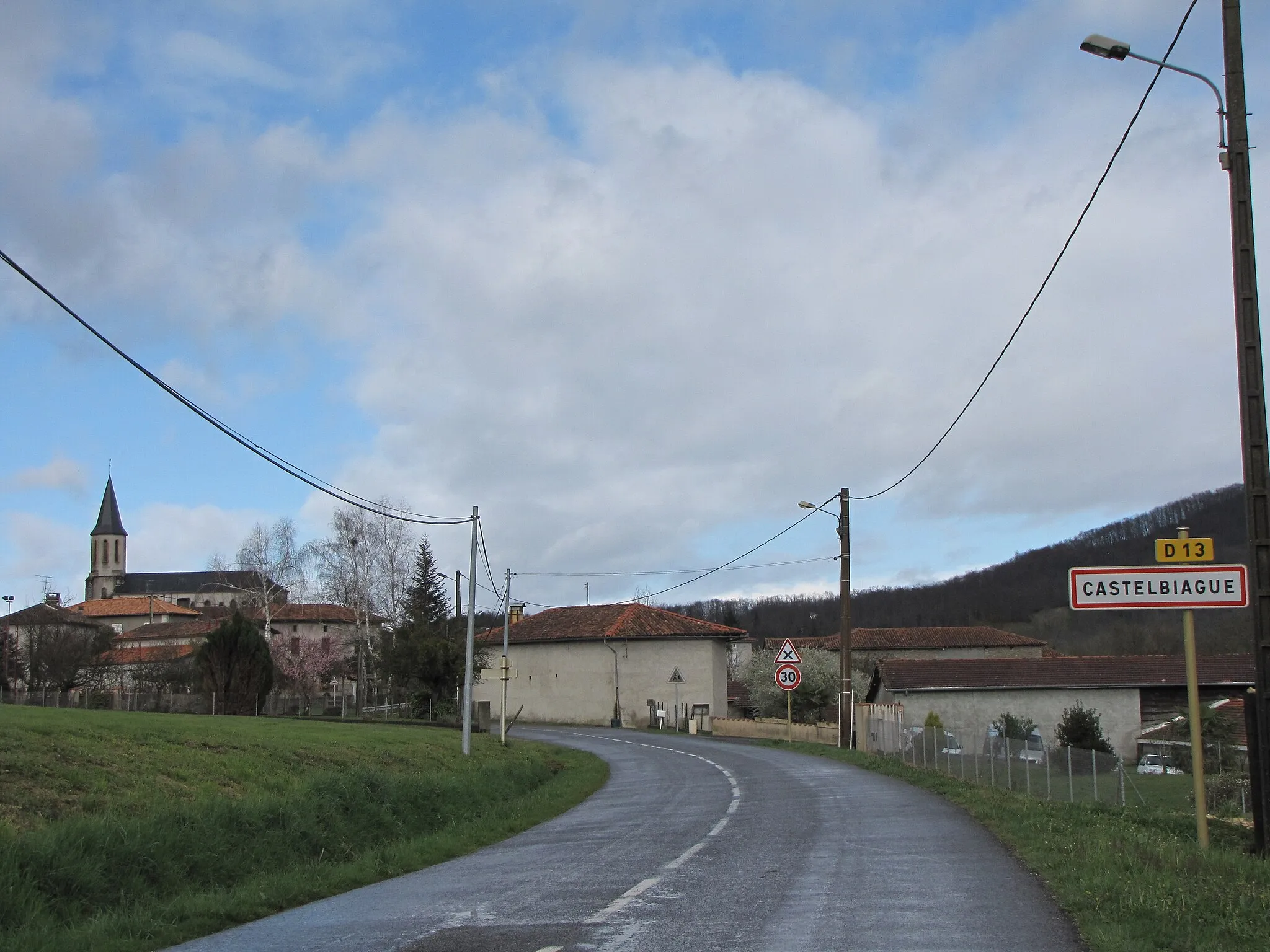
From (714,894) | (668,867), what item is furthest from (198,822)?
(714,894)

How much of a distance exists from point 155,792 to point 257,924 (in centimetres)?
653

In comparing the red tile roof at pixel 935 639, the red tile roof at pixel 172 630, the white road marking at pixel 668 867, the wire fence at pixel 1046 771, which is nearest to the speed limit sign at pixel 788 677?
the wire fence at pixel 1046 771

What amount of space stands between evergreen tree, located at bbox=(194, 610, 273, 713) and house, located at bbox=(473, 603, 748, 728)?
15.8 metres

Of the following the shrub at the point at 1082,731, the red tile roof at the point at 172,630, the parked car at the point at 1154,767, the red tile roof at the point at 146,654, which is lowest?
the parked car at the point at 1154,767

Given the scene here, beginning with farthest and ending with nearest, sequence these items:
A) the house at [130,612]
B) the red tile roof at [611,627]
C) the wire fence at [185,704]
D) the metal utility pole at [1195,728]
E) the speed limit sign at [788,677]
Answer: the house at [130,612]
the red tile roof at [611,627]
the wire fence at [185,704]
the speed limit sign at [788,677]
the metal utility pole at [1195,728]

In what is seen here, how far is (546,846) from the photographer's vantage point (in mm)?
14305

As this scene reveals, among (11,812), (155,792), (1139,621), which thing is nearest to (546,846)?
(155,792)

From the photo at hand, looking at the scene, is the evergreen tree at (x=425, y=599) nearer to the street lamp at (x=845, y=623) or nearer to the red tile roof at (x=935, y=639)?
the street lamp at (x=845, y=623)

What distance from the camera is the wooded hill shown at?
72.4 m

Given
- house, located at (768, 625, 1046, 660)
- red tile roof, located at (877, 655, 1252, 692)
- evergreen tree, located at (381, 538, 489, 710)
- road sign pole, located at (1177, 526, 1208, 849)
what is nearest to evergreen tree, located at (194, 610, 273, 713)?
evergreen tree, located at (381, 538, 489, 710)

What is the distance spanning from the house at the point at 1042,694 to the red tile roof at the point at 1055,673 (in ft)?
0.15

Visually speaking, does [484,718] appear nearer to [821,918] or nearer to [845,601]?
[845,601]

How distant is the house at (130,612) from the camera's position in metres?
134

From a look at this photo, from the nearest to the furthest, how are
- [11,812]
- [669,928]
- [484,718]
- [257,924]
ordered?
[669,928]
[257,924]
[11,812]
[484,718]
